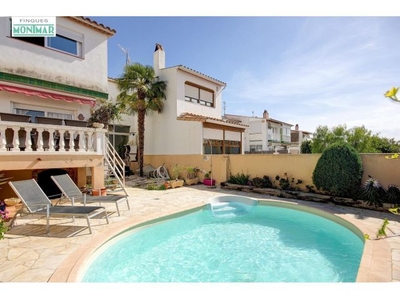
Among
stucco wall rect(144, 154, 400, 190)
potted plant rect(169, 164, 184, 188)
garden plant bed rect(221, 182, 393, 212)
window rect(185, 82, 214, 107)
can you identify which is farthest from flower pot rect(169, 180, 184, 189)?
window rect(185, 82, 214, 107)

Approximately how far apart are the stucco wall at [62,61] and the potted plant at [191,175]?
949 centimetres

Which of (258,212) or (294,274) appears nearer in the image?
(294,274)

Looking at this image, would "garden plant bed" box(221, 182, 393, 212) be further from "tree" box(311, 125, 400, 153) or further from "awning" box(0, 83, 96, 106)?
"tree" box(311, 125, 400, 153)

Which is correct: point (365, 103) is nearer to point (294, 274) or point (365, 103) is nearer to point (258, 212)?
point (258, 212)

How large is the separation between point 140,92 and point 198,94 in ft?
24.2

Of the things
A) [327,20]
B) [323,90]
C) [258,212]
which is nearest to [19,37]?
[327,20]

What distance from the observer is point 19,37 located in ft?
39.4

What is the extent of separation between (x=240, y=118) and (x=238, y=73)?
107 feet

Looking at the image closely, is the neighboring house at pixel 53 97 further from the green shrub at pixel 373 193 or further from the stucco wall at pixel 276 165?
the green shrub at pixel 373 193

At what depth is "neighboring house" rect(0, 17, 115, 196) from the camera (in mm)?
10106

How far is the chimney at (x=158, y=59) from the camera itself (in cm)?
2500

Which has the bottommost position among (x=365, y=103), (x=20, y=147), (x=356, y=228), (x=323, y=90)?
(x=356, y=228)

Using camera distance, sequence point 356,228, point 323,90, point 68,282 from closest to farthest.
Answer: point 68,282 → point 356,228 → point 323,90

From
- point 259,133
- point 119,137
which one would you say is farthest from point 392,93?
point 259,133
